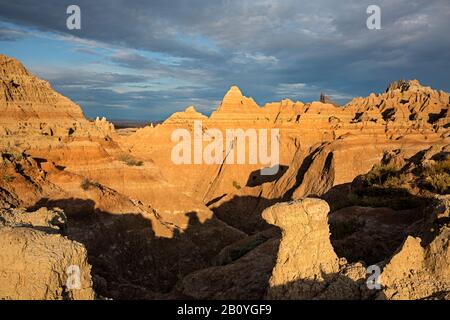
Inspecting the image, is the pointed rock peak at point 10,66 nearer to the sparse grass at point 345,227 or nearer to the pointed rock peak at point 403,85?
the sparse grass at point 345,227

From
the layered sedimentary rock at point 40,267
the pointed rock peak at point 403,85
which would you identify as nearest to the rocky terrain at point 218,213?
the layered sedimentary rock at point 40,267

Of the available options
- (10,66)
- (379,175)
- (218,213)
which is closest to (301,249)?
(379,175)

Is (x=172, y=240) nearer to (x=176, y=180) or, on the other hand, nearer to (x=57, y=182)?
(x=57, y=182)

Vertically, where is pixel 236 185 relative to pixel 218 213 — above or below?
above

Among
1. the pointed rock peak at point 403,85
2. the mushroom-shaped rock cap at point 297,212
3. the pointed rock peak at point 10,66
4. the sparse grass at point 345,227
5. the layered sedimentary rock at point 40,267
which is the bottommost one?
the sparse grass at point 345,227

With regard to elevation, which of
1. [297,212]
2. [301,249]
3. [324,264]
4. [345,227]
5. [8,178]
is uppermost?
[297,212]

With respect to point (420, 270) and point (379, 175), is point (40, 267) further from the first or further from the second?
point (379, 175)

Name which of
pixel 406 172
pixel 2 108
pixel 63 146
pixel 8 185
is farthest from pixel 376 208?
pixel 2 108
